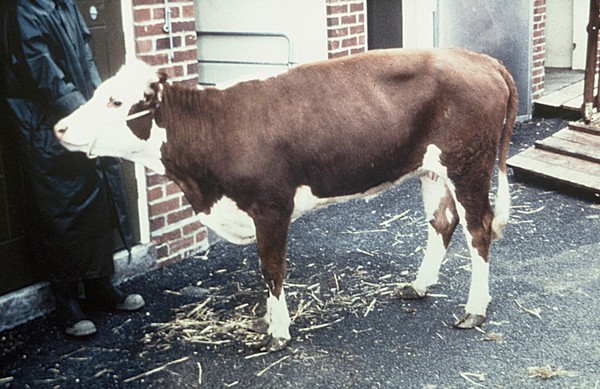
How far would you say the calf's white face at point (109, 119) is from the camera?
3633 millimetres

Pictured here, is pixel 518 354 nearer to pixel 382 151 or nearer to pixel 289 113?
pixel 382 151

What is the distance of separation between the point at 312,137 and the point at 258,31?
3332 mm

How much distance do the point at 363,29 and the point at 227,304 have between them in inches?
126

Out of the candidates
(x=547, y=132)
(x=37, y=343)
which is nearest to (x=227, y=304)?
(x=37, y=343)

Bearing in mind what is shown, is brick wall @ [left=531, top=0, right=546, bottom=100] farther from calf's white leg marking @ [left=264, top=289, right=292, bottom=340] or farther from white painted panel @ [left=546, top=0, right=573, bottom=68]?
calf's white leg marking @ [left=264, top=289, right=292, bottom=340]

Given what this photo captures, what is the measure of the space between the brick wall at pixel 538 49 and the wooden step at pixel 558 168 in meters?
2.52

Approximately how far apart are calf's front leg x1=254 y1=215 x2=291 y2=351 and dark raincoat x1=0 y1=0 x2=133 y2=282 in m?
0.90

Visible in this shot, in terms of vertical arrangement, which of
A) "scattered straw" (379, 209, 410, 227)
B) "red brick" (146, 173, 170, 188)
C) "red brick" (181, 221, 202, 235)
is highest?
"red brick" (146, 173, 170, 188)

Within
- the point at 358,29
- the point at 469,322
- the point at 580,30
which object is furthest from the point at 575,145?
the point at 580,30

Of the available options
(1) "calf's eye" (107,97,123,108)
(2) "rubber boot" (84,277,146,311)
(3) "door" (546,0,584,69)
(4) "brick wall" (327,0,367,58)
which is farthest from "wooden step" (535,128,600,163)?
(3) "door" (546,0,584,69)

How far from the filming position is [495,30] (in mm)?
8336

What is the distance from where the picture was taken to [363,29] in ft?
22.6

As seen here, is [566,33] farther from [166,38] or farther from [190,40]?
[166,38]

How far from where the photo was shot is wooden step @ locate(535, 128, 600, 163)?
645 centimetres
